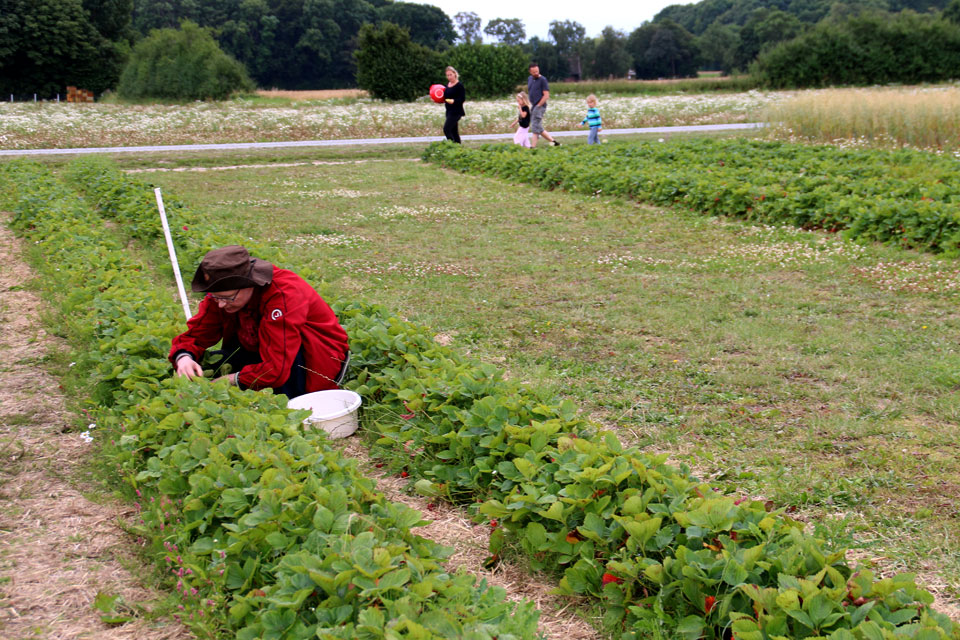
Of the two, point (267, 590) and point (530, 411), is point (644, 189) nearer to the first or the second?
point (530, 411)

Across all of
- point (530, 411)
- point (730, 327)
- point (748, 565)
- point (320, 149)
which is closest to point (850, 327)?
point (730, 327)

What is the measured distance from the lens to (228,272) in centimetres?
419

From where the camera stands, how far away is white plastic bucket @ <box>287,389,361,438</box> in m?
4.45

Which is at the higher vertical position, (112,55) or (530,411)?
(112,55)

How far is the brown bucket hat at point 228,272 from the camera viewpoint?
13.7 feet

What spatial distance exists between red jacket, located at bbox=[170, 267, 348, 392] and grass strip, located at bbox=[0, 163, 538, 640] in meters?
0.27

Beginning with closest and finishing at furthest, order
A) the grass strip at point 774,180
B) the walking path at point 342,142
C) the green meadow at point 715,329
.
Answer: the green meadow at point 715,329 < the grass strip at point 774,180 < the walking path at point 342,142

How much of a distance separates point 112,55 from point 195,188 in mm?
49621

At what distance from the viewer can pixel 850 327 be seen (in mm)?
6086

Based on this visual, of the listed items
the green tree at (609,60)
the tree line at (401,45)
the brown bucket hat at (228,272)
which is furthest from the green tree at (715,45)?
the brown bucket hat at (228,272)

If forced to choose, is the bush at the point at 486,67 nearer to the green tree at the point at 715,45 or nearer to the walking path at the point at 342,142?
the walking path at the point at 342,142

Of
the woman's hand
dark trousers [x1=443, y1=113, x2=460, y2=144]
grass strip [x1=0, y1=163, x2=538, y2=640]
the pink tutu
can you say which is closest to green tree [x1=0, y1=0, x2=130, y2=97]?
dark trousers [x1=443, y1=113, x2=460, y2=144]

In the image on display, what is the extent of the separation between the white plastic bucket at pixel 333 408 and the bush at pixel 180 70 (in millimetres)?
34556

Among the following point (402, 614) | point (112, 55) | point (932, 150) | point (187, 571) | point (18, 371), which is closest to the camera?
point (402, 614)
